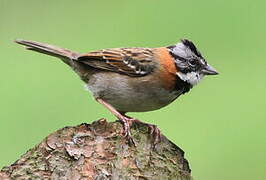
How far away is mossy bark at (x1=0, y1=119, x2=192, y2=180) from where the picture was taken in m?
4.75

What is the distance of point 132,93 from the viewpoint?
654 cm

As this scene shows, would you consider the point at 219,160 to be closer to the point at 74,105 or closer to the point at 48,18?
the point at 74,105

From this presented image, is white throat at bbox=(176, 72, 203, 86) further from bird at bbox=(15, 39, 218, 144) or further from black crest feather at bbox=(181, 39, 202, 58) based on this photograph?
black crest feather at bbox=(181, 39, 202, 58)

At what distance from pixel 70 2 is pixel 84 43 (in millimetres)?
1907

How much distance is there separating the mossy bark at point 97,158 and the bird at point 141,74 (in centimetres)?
134

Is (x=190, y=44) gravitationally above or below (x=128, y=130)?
above

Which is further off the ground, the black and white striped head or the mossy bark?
the black and white striped head

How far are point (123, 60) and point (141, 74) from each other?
258mm

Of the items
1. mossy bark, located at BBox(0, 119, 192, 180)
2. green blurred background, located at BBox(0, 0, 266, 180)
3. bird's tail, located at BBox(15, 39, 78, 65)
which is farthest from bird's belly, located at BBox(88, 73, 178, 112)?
green blurred background, located at BBox(0, 0, 266, 180)

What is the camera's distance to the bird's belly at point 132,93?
6.51 metres

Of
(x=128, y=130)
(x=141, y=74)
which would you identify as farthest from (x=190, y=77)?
(x=128, y=130)

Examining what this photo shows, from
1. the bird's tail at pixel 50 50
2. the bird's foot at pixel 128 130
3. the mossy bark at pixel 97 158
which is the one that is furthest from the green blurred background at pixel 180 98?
the mossy bark at pixel 97 158

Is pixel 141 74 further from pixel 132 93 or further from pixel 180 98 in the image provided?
pixel 180 98

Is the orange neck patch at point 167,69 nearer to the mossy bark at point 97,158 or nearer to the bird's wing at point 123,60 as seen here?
the bird's wing at point 123,60
